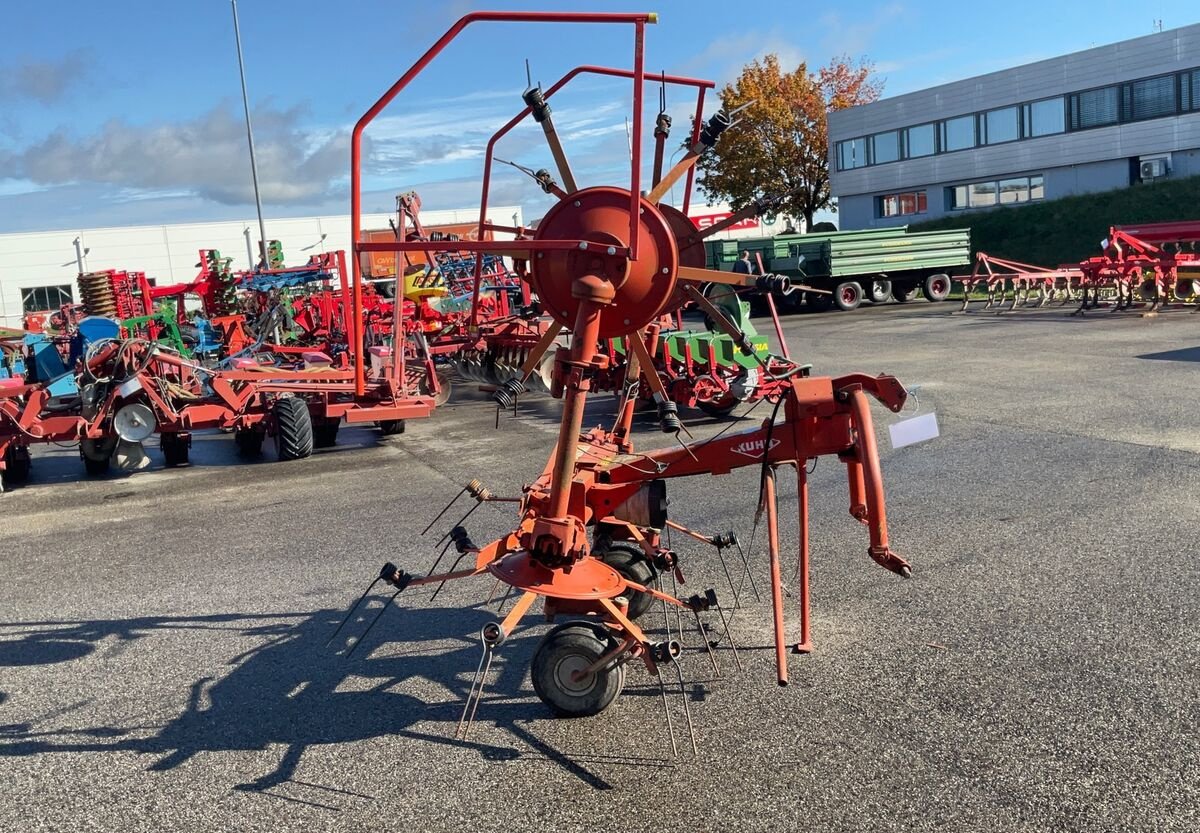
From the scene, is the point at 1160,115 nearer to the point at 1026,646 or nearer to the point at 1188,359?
the point at 1188,359

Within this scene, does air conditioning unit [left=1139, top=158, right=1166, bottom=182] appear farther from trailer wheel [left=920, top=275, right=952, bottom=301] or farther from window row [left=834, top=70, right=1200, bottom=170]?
trailer wheel [left=920, top=275, right=952, bottom=301]

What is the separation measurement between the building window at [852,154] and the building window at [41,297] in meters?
36.2

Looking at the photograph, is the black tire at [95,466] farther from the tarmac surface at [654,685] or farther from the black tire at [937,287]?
the black tire at [937,287]

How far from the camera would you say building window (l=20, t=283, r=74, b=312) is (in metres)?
47.8

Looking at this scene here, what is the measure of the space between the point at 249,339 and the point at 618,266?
1656 cm

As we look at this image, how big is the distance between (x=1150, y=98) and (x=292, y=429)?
36151 millimetres

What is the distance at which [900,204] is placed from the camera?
4700 cm

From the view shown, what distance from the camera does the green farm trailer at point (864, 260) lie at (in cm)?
2733

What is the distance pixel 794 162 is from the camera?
48188 millimetres

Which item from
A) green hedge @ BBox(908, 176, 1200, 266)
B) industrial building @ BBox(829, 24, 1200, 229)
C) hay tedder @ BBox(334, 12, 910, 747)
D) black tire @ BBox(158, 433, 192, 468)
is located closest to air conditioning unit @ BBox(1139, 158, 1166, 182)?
industrial building @ BBox(829, 24, 1200, 229)

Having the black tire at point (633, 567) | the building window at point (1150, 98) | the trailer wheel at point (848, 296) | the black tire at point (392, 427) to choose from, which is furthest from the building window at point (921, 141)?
the black tire at point (633, 567)

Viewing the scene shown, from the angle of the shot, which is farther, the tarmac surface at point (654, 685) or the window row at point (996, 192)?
the window row at point (996, 192)

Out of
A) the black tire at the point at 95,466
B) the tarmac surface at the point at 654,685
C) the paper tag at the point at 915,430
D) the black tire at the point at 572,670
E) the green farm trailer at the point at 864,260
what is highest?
the green farm trailer at the point at 864,260

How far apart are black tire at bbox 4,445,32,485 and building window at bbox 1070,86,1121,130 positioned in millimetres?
38244
